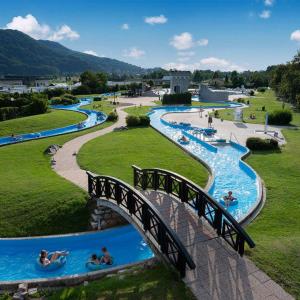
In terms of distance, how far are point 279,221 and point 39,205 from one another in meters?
10.7

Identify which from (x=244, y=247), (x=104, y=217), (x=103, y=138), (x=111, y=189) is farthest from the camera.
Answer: (x=103, y=138)

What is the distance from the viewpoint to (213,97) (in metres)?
67.9

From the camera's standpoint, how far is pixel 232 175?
20.0 metres

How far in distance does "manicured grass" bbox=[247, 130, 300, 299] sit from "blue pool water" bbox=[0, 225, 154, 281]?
4.52m

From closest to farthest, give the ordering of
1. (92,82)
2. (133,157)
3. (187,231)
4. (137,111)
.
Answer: (187,231), (133,157), (137,111), (92,82)

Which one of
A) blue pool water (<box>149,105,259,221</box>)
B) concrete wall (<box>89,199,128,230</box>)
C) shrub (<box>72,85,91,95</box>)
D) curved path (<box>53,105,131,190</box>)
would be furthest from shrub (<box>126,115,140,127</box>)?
shrub (<box>72,85,91,95</box>)

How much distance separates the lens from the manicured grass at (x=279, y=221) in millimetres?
8203

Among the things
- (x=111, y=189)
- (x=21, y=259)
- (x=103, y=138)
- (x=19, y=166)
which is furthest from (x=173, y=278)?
(x=103, y=138)

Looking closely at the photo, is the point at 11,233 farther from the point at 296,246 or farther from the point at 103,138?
the point at 103,138

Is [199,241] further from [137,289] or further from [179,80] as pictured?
[179,80]

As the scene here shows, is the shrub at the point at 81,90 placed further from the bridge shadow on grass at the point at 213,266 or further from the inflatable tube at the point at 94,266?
the bridge shadow on grass at the point at 213,266

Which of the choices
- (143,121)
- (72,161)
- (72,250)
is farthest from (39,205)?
(143,121)

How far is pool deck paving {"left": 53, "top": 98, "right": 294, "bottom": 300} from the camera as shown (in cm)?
726

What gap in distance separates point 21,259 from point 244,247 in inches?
331
